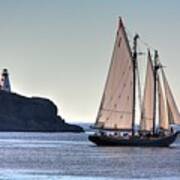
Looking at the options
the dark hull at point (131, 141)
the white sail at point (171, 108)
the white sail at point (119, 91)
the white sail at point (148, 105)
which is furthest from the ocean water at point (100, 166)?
the white sail at point (148, 105)

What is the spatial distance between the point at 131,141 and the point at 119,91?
9.07 m

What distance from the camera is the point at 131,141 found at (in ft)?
494

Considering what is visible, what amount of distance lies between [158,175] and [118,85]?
167ft

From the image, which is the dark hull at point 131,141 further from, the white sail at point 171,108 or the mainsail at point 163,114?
the white sail at point 171,108

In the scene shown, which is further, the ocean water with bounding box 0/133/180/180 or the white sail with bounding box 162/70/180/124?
the white sail with bounding box 162/70/180/124

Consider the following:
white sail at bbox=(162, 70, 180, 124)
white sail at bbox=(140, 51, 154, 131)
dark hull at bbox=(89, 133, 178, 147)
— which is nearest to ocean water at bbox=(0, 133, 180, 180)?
white sail at bbox=(162, 70, 180, 124)

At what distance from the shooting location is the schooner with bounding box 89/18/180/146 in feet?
472

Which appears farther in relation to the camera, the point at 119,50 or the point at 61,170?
the point at 119,50

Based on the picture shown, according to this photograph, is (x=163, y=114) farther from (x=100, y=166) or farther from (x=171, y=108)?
(x=100, y=166)

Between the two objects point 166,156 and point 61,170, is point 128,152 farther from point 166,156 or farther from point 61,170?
point 61,170

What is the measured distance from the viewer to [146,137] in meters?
152

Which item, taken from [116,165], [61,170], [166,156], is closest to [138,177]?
[61,170]

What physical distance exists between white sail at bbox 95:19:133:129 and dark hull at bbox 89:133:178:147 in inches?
136

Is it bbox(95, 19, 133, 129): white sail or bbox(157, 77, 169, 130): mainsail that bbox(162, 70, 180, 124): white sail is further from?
bbox(95, 19, 133, 129): white sail
